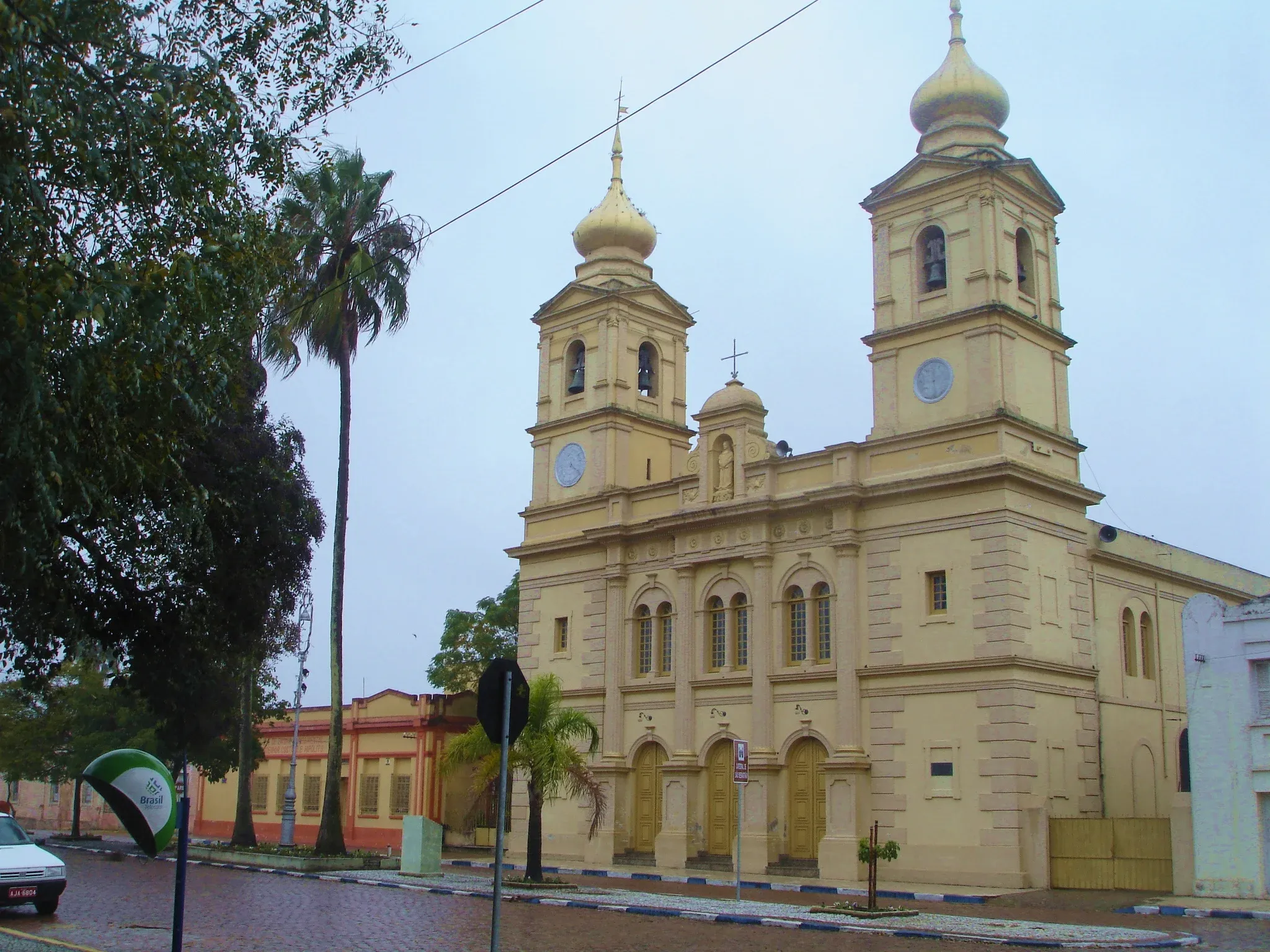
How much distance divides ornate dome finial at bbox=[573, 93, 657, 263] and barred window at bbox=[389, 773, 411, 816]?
1736cm

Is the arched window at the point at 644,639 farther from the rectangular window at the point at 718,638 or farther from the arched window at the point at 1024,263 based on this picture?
the arched window at the point at 1024,263

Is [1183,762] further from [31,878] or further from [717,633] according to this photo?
[31,878]

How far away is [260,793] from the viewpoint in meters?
49.2

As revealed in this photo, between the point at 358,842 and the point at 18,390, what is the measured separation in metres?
36.9

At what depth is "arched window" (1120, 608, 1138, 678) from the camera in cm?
3178

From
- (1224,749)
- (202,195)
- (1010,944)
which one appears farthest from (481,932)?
(1224,749)

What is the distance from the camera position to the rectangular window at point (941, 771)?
28.2m

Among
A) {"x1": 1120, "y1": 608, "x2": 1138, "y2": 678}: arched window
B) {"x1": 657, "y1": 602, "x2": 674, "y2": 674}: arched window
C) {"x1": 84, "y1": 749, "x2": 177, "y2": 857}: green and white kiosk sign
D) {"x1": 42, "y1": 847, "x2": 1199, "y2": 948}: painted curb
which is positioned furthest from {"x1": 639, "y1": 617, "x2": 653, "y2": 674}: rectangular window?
{"x1": 84, "y1": 749, "x2": 177, "y2": 857}: green and white kiosk sign

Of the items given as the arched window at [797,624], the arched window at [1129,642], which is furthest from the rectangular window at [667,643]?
the arched window at [1129,642]

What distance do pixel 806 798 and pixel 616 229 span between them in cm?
1696

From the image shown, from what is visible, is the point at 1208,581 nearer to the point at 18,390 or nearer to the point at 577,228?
the point at 577,228

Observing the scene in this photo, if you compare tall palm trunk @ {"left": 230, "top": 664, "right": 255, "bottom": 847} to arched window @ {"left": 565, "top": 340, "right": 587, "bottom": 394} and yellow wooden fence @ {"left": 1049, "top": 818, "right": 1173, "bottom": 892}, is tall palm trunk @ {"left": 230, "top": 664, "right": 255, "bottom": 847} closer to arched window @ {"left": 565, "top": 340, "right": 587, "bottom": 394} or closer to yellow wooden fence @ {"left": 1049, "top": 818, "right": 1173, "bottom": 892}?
arched window @ {"left": 565, "top": 340, "right": 587, "bottom": 394}

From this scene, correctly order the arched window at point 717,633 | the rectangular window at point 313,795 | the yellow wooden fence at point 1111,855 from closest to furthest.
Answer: the yellow wooden fence at point 1111,855, the arched window at point 717,633, the rectangular window at point 313,795

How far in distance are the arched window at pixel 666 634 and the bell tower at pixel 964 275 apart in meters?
7.35
